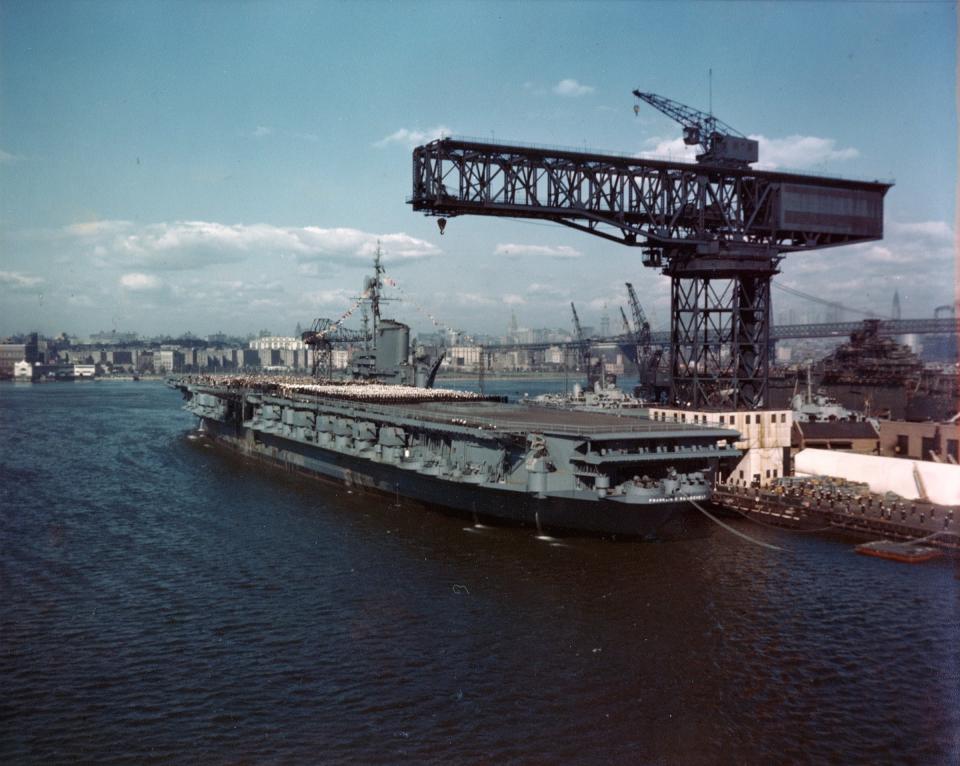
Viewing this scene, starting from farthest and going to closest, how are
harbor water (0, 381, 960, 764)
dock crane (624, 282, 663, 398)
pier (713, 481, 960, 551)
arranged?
dock crane (624, 282, 663, 398)
pier (713, 481, 960, 551)
harbor water (0, 381, 960, 764)

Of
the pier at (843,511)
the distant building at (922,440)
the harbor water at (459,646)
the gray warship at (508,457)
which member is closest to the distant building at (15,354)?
the gray warship at (508,457)

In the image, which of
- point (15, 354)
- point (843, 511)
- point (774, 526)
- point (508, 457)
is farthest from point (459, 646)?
point (15, 354)

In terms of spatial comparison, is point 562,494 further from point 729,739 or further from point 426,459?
point 729,739

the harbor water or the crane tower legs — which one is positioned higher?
the crane tower legs

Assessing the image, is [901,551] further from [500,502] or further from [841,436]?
[841,436]

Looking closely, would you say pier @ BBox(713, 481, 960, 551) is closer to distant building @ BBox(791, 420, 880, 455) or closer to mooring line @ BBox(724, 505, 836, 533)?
mooring line @ BBox(724, 505, 836, 533)

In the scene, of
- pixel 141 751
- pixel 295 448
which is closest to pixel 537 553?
pixel 141 751

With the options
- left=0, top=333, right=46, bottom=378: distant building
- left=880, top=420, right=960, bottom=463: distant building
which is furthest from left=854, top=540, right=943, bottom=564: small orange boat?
left=0, top=333, right=46, bottom=378: distant building
